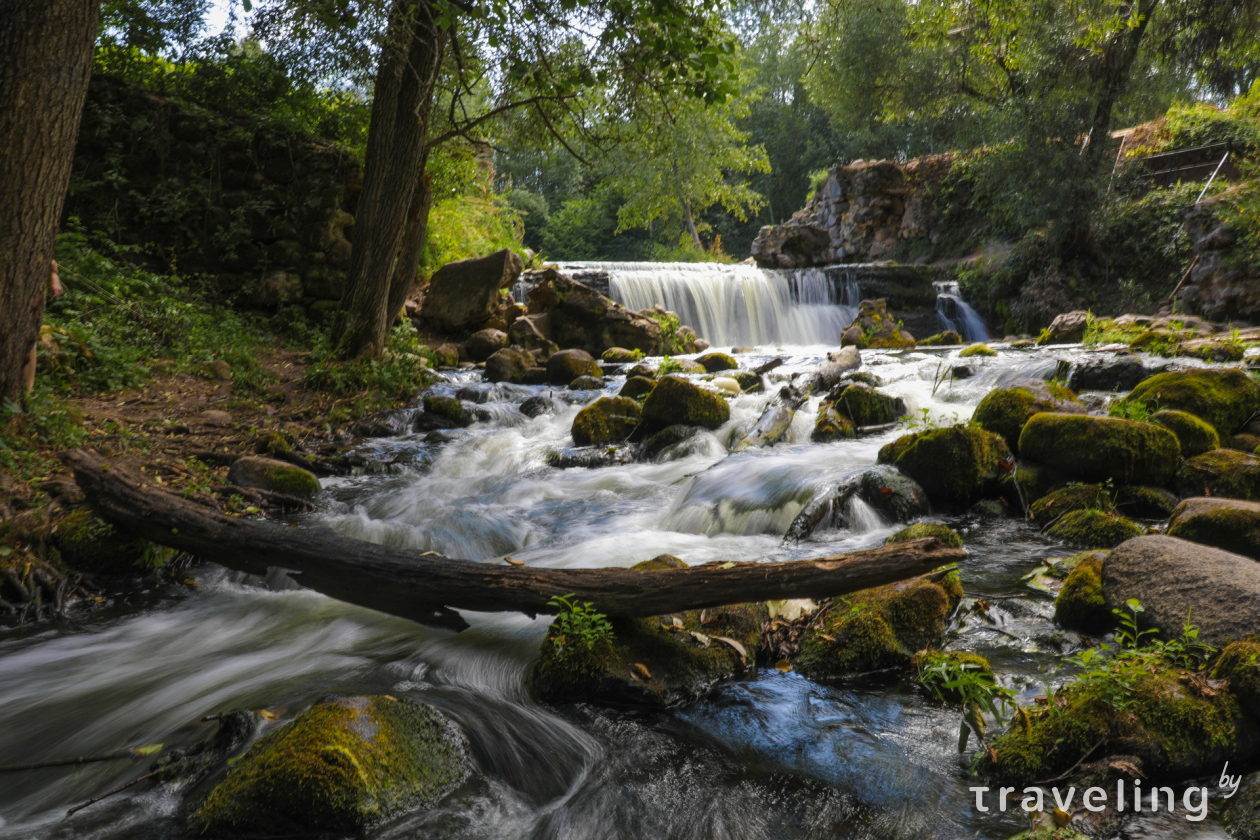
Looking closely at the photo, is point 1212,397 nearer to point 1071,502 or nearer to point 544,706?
point 1071,502

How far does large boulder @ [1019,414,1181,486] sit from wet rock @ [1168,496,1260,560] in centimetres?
117

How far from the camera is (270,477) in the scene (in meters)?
5.96

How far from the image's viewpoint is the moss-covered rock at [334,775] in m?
2.27

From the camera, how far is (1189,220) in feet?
51.1

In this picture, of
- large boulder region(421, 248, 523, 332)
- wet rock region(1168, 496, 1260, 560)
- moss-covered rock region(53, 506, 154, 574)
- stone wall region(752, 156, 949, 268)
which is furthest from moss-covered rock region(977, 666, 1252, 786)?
stone wall region(752, 156, 949, 268)

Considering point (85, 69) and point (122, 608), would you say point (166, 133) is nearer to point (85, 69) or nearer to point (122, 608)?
point (85, 69)

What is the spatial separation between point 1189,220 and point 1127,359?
34.5ft

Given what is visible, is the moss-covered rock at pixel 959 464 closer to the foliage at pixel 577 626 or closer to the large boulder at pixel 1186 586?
the large boulder at pixel 1186 586

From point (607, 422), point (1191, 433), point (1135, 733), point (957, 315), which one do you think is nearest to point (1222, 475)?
point (1191, 433)

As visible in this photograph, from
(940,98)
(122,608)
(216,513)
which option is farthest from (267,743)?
(940,98)

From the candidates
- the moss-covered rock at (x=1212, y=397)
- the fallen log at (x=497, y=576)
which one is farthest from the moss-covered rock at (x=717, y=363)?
the fallen log at (x=497, y=576)

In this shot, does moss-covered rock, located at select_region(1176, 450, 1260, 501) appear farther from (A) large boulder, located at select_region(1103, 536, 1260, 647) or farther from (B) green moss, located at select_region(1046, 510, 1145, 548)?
(A) large boulder, located at select_region(1103, 536, 1260, 647)

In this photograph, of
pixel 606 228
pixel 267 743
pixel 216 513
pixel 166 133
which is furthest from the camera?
pixel 606 228

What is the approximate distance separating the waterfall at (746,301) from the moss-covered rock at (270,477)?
48.0ft
